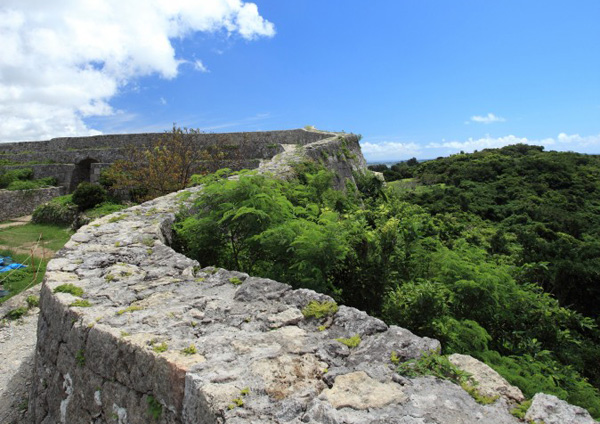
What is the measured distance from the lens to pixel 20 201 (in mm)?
18938

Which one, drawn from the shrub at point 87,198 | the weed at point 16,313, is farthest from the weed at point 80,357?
the shrub at point 87,198

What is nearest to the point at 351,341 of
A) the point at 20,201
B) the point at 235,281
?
the point at 235,281

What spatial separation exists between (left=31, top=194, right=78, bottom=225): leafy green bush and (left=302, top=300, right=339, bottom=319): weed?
1684cm

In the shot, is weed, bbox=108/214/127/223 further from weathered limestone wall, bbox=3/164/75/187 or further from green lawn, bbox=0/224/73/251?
weathered limestone wall, bbox=3/164/75/187

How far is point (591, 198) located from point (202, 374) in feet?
91.6

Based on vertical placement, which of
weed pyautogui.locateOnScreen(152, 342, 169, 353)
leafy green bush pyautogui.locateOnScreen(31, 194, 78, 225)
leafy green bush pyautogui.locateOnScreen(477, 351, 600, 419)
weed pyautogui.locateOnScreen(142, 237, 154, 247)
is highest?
weed pyautogui.locateOnScreen(142, 237, 154, 247)

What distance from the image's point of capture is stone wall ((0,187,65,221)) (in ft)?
60.2

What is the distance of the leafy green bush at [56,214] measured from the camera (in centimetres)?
1684

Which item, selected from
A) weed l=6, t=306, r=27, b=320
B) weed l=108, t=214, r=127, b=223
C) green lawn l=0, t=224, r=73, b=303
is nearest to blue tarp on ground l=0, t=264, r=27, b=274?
green lawn l=0, t=224, r=73, b=303

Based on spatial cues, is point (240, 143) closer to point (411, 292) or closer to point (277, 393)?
point (411, 292)

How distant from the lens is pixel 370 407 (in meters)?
2.04

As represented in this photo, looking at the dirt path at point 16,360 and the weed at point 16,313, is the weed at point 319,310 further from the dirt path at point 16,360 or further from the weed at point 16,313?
the weed at point 16,313

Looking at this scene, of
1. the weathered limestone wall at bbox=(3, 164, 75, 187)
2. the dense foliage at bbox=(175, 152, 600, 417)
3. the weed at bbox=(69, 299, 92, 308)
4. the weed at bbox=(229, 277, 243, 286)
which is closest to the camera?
the weed at bbox=(69, 299, 92, 308)

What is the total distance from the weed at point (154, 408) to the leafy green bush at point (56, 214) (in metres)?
16.7
